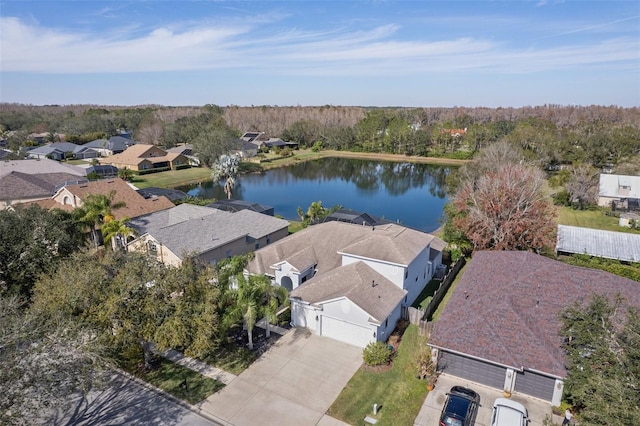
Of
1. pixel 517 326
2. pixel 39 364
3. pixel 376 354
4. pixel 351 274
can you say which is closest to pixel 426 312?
pixel 351 274

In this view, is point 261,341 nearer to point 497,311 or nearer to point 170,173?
point 497,311

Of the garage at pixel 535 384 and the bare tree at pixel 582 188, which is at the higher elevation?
the bare tree at pixel 582 188

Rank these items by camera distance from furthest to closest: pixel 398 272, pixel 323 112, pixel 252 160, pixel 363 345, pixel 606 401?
1. pixel 323 112
2. pixel 252 160
3. pixel 398 272
4. pixel 363 345
5. pixel 606 401

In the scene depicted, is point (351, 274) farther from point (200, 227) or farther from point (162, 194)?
point (162, 194)

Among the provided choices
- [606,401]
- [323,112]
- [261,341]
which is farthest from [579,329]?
[323,112]

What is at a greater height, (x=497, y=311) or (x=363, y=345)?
(x=497, y=311)

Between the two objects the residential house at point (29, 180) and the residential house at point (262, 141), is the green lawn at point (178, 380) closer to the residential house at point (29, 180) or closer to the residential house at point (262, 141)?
the residential house at point (29, 180)

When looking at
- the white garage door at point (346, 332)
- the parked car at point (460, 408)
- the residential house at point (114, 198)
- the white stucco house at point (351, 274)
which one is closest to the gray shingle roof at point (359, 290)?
the white stucco house at point (351, 274)
